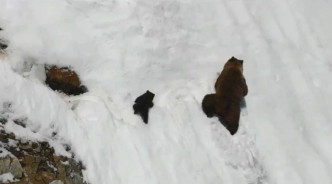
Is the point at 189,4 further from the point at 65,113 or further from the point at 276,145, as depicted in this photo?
the point at 65,113

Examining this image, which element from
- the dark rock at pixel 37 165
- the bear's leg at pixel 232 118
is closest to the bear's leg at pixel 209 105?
the bear's leg at pixel 232 118

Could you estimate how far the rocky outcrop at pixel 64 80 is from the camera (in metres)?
7.14

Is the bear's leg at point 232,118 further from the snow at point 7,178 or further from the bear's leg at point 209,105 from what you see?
the snow at point 7,178

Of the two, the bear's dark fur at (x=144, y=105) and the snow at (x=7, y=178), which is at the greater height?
the snow at (x=7, y=178)

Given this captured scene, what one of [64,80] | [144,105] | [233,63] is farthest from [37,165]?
[233,63]

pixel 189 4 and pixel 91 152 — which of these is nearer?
pixel 91 152

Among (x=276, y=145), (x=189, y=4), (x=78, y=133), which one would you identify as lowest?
(x=276, y=145)

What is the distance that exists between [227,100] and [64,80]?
2587 millimetres

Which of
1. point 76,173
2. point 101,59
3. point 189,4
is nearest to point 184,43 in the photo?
point 189,4

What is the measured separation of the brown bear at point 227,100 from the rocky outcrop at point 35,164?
254cm

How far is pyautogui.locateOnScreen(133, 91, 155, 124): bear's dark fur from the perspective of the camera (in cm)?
728

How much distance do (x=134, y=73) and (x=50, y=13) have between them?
1.66 m

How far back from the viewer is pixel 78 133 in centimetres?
640

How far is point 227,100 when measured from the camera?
25.0 feet
